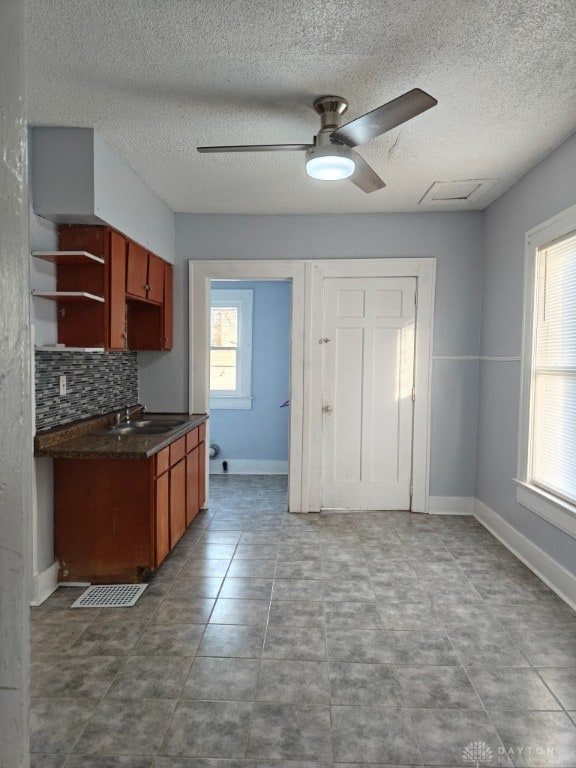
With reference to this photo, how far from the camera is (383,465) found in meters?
4.33

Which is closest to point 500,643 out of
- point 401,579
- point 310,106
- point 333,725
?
point 401,579

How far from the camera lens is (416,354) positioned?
4.25 meters

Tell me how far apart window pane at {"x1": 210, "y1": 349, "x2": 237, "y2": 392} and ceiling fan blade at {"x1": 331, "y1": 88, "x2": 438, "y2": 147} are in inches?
145

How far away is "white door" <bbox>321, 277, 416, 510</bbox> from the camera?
425cm

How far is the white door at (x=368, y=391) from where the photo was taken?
167 inches

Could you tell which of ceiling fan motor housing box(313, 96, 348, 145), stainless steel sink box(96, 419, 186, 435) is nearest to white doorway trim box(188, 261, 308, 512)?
stainless steel sink box(96, 419, 186, 435)

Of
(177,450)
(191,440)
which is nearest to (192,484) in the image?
(191,440)

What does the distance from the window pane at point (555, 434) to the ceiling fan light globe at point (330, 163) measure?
1.74 metres

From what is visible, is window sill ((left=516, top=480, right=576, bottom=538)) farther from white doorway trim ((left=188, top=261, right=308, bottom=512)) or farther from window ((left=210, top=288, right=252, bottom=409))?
window ((left=210, top=288, right=252, bottom=409))

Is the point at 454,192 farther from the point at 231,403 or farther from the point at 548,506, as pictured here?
the point at 231,403

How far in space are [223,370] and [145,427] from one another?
211cm

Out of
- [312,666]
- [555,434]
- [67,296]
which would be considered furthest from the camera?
[555,434]

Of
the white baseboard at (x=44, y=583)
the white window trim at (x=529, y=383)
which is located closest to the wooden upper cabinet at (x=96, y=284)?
the white baseboard at (x=44, y=583)

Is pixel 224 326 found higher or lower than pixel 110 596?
higher
